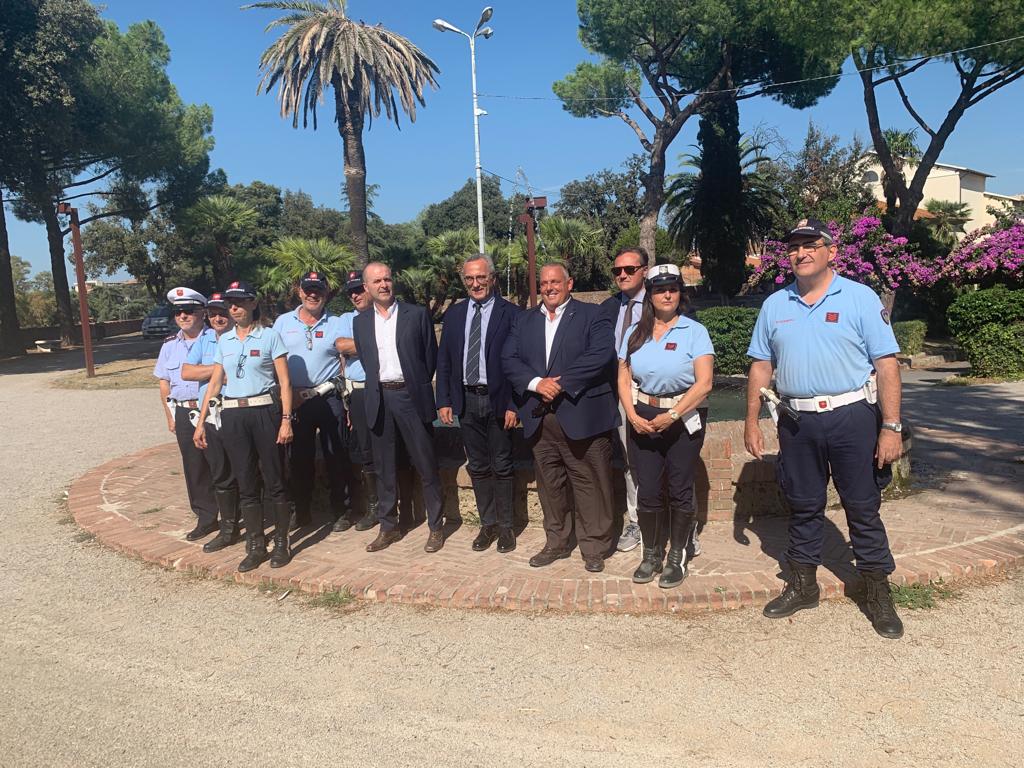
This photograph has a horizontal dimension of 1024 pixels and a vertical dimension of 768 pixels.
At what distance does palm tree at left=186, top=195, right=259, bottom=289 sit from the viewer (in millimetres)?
30688

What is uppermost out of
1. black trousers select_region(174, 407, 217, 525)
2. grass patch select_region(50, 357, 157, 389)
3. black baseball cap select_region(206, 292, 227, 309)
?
black baseball cap select_region(206, 292, 227, 309)

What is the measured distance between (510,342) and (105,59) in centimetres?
2849

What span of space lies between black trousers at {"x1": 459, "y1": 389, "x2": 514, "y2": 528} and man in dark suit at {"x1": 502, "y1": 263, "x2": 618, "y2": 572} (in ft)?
0.76

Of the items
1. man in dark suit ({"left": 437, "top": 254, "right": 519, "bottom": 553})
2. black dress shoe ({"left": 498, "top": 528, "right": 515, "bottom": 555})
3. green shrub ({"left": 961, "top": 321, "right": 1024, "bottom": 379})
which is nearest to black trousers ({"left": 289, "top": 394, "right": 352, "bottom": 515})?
man in dark suit ({"left": 437, "top": 254, "right": 519, "bottom": 553})

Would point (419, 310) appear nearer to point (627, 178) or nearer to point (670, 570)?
point (670, 570)

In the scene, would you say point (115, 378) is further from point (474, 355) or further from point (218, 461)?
point (474, 355)

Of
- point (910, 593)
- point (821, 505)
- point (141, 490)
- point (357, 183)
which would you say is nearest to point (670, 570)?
point (821, 505)

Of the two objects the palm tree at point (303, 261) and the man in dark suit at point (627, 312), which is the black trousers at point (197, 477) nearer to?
the man in dark suit at point (627, 312)

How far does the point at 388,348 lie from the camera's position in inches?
183

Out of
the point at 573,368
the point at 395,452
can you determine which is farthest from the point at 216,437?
the point at 573,368

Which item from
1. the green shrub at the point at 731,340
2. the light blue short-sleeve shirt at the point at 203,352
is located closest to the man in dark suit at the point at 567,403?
the light blue short-sleeve shirt at the point at 203,352

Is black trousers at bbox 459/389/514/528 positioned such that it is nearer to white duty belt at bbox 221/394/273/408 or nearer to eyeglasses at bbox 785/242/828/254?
white duty belt at bbox 221/394/273/408

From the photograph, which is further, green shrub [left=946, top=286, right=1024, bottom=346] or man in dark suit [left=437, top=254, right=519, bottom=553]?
green shrub [left=946, top=286, right=1024, bottom=346]

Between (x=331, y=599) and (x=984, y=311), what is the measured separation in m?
13.0
